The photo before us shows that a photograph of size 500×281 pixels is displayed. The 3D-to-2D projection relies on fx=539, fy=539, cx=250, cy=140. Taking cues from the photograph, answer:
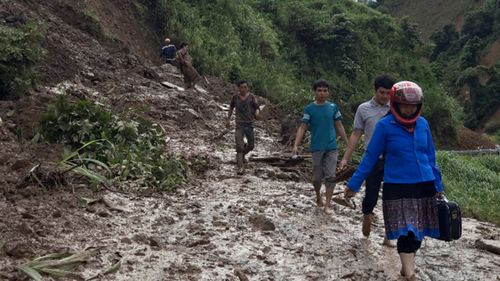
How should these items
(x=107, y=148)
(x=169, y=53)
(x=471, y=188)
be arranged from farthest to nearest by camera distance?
(x=169, y=53)
(x=471, y=188)
(x=107, y=148)

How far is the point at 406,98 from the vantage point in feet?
12.6

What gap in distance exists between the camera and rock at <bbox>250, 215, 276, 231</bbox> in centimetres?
537

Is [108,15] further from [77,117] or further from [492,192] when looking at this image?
[492,192]

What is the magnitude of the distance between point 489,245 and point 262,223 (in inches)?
91.5

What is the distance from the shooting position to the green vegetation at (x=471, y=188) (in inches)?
329

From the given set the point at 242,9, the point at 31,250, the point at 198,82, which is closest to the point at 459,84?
the point at 242,9

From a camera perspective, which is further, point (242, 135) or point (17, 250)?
point (242, 135)

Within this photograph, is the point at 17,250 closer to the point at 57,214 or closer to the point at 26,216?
the point at 26,216

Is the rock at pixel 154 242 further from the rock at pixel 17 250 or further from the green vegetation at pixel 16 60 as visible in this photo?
the green vegetation at pixel 16 60

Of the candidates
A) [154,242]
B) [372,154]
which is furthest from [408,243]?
[154,242]

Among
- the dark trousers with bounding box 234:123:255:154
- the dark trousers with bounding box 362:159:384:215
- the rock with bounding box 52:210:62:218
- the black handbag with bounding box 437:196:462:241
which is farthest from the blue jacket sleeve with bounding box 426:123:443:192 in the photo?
the dark trousers with bounding box 234:123:255:154

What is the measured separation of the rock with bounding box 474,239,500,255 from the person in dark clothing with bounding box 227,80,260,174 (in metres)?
3.59

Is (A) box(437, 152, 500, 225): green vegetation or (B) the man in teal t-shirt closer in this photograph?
(B) the man in teal t-shirt

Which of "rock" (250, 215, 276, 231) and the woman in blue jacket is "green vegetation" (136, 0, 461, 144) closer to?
"rock" (250, 215, 276, 231)
